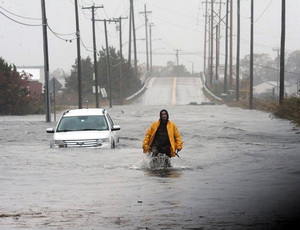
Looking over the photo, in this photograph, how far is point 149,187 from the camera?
716 inches

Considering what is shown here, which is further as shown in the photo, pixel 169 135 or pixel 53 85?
pixel 53 85

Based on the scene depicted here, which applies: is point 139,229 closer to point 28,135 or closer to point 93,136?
point 93,136

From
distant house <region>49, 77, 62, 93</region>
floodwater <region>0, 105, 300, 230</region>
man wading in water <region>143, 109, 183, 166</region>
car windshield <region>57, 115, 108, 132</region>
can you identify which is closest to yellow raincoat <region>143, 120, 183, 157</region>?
man wading in water <region>143, 109, 183, 166</region>

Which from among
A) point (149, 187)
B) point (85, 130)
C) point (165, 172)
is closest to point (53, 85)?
point (85, 130)

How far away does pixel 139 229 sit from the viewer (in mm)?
12062

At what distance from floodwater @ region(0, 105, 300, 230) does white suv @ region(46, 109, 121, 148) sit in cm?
30

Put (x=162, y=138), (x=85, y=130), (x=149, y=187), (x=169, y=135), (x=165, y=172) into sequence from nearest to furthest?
(x=149, y=187) → (x=169, y=135) → (x=162, y=138) → (x=165, y=172) → (x=85, y=130)

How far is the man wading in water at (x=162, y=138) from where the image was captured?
21266mm

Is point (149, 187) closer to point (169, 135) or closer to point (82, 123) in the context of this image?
point (169, 135)

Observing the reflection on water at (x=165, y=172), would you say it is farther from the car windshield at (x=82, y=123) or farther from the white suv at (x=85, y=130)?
the car windshield at (x=82, y=123)

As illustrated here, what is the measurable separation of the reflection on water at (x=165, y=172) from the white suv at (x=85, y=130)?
472cm

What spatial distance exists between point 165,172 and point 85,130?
623cm

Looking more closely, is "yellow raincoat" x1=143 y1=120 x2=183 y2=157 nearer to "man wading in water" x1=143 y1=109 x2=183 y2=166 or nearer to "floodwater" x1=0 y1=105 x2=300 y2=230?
"man wading in water" x1=143 y1=109 x2=183 y2=166

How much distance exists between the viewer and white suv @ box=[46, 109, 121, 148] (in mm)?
26516
